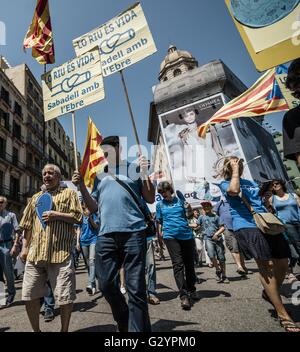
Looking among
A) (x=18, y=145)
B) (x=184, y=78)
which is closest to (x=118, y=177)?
(x=18, y=145)

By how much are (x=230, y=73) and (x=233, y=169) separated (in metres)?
34.2

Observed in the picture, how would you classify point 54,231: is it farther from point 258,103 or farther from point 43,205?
point 258,103

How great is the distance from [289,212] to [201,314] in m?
2.77

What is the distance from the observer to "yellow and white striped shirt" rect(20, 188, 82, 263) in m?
2.71

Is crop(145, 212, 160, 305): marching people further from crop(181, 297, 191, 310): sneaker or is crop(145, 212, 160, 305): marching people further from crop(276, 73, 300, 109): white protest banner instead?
crop(276, 73, 300, 109): white protest banner

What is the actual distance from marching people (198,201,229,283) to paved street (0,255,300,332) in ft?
1.64

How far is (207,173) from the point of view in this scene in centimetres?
2795

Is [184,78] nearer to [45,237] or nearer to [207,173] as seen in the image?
[207,173]

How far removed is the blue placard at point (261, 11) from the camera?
6.95ft

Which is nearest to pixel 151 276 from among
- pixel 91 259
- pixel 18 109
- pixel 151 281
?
pixel 151 281

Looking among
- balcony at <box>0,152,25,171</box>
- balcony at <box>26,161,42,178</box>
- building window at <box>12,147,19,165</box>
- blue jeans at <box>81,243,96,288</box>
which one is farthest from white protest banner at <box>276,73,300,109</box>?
balcony at <box>26,161,42,178</box>

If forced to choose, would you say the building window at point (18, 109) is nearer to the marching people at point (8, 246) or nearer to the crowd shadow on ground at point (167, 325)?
the marching people at point (8, 246)

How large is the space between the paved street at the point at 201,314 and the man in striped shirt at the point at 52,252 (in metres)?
0.67

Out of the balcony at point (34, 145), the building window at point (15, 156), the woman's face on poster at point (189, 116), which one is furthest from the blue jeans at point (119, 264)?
the balcony at point (34, 145)
